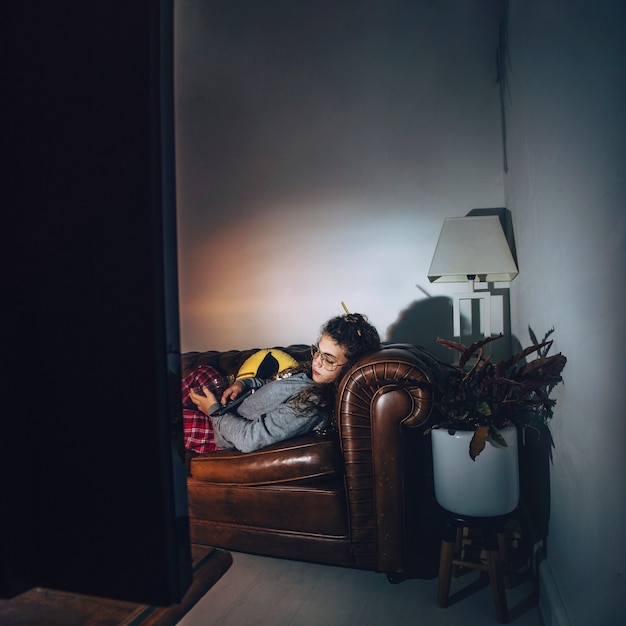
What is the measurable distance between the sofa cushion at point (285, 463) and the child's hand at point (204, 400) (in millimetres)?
288

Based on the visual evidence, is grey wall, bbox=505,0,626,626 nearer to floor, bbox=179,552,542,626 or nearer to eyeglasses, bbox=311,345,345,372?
floor, bbox=179,552,542,626

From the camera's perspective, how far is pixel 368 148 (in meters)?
2.77

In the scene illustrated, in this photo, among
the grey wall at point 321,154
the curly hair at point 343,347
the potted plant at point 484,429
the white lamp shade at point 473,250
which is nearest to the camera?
the potted plant at point 484,429

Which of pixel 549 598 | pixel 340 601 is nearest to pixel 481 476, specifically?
pixel 549 598

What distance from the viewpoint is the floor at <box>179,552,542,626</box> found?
51.8 inches

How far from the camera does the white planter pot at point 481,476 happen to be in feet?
4.16

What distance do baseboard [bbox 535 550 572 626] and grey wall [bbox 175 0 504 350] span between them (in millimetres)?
1434

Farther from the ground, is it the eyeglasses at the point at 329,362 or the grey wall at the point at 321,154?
the grey wall at the point at 321,154

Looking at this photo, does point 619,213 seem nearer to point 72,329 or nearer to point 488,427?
point 488,427

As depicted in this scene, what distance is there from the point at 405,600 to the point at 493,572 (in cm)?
30

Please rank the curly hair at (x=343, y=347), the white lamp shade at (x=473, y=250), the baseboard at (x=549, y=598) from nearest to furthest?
1. the baseboard at (x=549, y=598)
2. the curly hair at (x=343, y=347)
3. the white lamp shade at (x=473, y=250)

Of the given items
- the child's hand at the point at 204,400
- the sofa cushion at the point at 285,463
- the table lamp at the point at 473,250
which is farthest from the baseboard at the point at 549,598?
the child's hand at the point at 204,400

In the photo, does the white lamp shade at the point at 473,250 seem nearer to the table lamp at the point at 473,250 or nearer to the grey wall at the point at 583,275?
the table lamp at the point at 473,250

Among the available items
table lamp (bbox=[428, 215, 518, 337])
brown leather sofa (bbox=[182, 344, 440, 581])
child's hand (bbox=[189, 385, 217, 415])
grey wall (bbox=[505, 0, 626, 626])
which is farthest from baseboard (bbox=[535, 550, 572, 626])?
child's hand (bbox=[189, 385, 217, 415])
